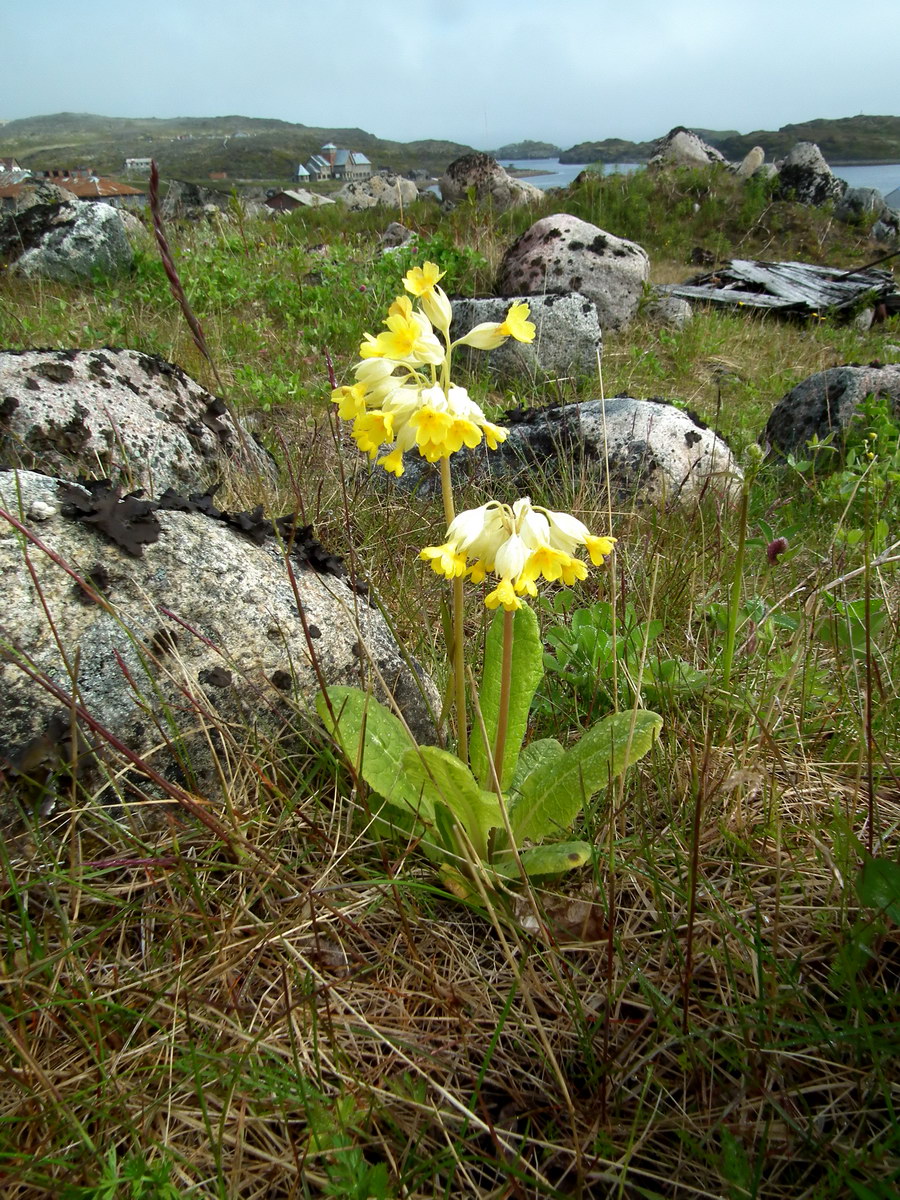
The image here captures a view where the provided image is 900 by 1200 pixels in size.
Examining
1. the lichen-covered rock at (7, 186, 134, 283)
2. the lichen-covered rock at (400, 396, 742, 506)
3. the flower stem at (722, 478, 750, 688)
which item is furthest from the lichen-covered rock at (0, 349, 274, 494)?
the lichen-covered rock at (7, 186, 134, 283)

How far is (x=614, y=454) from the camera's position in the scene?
380cm

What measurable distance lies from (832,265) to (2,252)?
1314 cm

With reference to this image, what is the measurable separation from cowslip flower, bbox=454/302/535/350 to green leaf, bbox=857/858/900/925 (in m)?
1.17

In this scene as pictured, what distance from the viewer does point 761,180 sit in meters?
13.9

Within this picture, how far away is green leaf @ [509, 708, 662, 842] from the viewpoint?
59.6 inches

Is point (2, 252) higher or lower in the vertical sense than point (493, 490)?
higher

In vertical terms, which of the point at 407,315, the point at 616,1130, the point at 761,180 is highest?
the point at 761,180

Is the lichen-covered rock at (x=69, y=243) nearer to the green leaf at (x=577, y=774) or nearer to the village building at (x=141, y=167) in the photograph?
the village building at (x=141, y=167)

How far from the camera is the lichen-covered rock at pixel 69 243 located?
714 cm

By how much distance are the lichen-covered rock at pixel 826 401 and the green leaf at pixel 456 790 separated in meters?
3.62

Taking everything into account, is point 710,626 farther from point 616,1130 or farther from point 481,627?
point 616,1130

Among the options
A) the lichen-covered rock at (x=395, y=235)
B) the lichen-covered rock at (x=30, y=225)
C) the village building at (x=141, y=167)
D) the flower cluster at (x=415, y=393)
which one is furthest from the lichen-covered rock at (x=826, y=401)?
the lichen-covered rock at (x=395, y=235)

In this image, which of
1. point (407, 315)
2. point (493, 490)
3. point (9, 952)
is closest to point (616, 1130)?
point (9, 952)

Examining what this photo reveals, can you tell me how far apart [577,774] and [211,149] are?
627 feet
